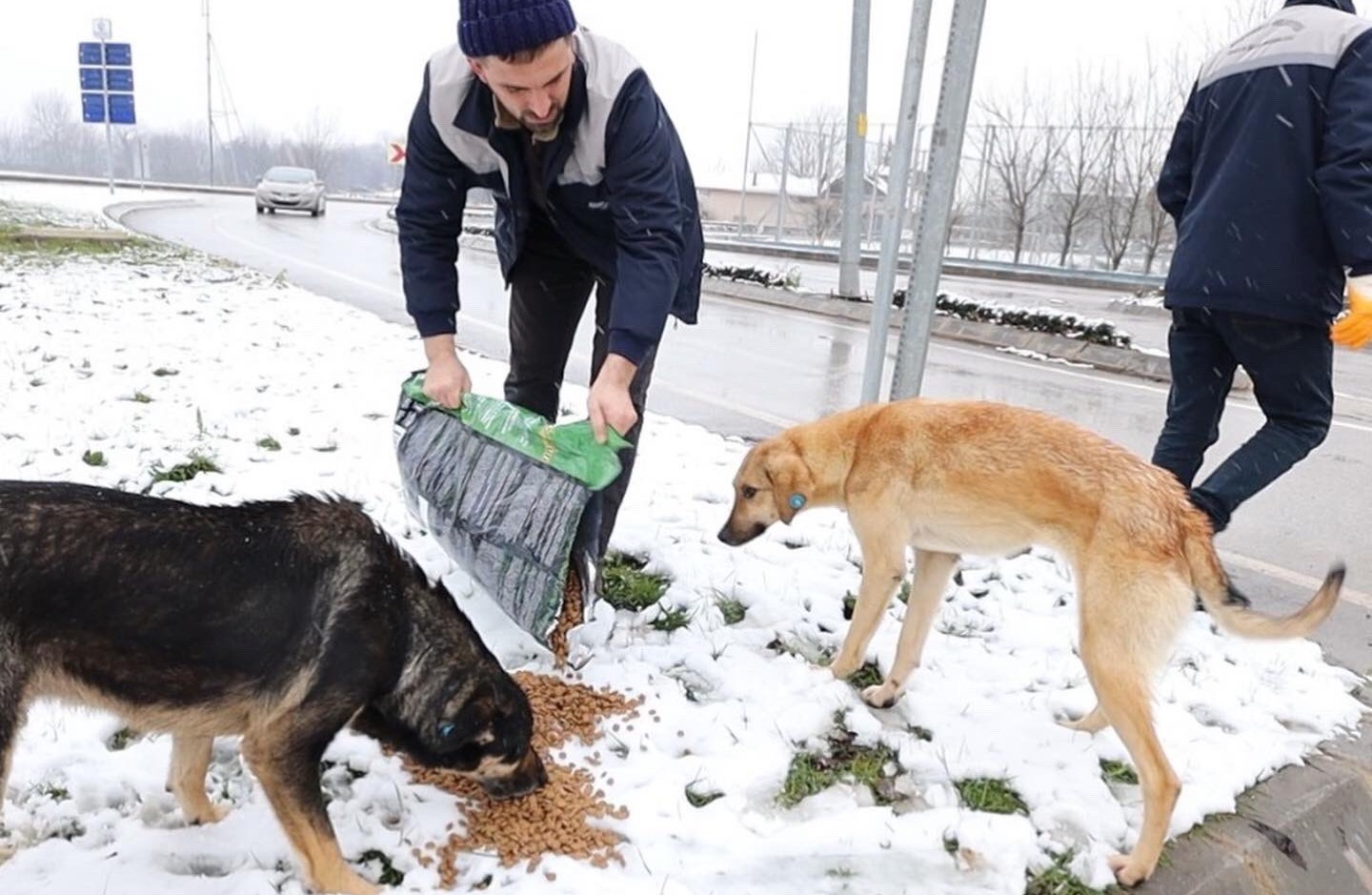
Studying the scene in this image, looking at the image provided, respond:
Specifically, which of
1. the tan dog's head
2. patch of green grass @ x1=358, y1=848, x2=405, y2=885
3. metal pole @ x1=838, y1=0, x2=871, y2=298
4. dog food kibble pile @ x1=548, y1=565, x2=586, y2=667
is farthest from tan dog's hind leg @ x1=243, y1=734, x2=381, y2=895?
metal pole @ x1=838, y1=0, x2=871, y2=298

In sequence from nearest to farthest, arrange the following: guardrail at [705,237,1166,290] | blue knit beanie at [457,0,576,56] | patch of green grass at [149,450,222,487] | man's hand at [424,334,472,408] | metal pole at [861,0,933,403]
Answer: blue knit beanie at [457,0,576,56]
man's hand at [424,334,472,408]
patch of green grass at [149,450,222,487]
metal pole at [861,0,933,403]
guardrail at [705,237,1166,290]

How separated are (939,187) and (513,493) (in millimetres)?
2817

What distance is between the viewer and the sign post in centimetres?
2884

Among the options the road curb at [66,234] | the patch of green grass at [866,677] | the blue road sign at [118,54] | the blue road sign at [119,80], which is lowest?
the patch of green grass at [866,677]

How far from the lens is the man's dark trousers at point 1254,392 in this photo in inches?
137

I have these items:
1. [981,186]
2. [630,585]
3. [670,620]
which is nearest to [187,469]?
[630,585]

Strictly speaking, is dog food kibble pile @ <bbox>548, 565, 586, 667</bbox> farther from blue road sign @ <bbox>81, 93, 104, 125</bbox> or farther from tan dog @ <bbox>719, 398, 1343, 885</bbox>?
blue road sign @ <bbox>81, 93, 104, 125</bbox>

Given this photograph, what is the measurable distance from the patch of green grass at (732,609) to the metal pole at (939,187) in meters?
1.65

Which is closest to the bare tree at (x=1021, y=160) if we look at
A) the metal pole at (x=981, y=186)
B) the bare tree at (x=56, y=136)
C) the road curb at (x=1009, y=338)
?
the metal pole at (x=981, y=186)

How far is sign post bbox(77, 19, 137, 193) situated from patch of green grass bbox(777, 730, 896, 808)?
110 ft

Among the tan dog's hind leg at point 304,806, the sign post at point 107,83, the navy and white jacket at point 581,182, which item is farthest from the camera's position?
the sign post at point 107,83

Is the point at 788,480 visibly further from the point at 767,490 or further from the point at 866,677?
the point at 866,677

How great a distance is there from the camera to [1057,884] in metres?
2.48

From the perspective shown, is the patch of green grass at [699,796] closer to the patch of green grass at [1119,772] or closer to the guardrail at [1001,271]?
the patch of green grass at [1119,772]
